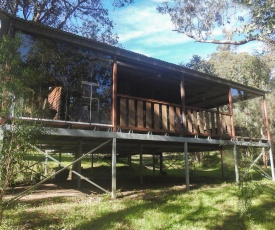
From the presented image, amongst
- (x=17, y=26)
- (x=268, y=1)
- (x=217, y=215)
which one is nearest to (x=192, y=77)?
(x=268, y=1)

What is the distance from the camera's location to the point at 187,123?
11234 millimetres

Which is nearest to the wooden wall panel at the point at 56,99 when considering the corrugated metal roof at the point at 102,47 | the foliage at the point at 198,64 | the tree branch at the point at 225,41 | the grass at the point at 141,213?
the corrugated metal roof at the point at 102,47

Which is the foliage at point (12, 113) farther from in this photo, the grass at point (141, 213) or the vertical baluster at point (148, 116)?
the vertical baluster at point (148, 116)

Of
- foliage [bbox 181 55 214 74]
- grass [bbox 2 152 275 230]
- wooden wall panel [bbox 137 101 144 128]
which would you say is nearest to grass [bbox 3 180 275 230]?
grass [bbox 2 152 275 230]

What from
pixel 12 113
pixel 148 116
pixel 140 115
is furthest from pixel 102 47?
pixel 12 113

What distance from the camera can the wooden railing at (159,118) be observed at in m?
9.25

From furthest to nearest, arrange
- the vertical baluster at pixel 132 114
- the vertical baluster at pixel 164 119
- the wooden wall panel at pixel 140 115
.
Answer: the vertical baluster at pixel 164 119 < the wooden wall panel at pixel 140 115 < the vertical baluster at pixel 132 114

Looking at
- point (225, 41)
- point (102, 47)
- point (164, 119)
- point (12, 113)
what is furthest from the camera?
point (225, 41)

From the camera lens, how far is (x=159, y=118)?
10.1 m

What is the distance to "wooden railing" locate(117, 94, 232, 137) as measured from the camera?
30.3 ft

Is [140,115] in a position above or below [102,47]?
below

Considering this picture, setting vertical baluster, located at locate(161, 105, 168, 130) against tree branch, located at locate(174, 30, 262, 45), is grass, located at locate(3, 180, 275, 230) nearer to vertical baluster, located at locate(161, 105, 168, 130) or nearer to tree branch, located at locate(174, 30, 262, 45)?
vertical baluster, located at locate(161, 105, 168, 130)

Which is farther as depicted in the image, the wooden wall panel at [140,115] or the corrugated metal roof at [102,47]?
the wooden wall panel at [140,115]

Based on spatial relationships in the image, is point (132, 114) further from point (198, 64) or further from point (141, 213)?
point (198, 64)
